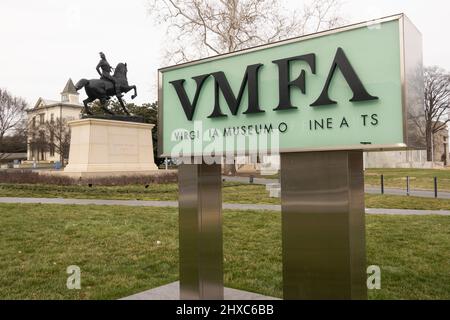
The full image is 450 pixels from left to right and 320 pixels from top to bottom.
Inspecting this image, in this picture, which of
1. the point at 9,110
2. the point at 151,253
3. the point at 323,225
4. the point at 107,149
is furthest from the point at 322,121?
the point at 9,110

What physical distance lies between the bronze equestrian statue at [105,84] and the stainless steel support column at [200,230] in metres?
21.7

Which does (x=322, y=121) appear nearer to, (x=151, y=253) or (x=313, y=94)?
(x=313, y=94)

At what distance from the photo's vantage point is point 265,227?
28.4 ft

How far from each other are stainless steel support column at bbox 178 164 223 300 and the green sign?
273 millimetres

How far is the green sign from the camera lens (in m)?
2.45

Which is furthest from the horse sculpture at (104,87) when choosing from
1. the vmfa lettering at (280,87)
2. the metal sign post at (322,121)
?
the metal sign post at (322,121)

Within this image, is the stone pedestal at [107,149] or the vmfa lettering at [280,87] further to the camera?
the stone pedestal at [107,149]

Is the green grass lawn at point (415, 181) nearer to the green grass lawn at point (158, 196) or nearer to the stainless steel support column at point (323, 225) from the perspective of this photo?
Answer: the green grass lawn at point (158, 196)

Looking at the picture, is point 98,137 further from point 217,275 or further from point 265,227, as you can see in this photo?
point 217,275

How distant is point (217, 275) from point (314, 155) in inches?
65.2

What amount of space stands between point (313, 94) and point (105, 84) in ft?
76.7

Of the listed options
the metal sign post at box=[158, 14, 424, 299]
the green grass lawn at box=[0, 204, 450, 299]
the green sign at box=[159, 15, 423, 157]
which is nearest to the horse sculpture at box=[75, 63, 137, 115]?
the green grass lawn at box=[0, 204, 450, 299]

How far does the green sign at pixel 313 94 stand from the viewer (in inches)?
96.3
